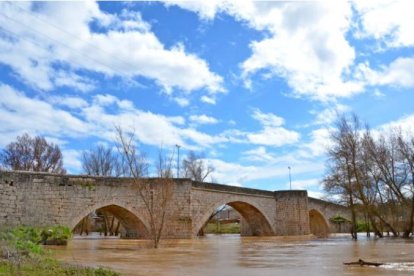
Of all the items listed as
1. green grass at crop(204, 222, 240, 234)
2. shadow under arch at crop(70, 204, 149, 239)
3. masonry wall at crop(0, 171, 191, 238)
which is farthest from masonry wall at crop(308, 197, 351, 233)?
shadow under arch at crop(70, 204, 149, 239)

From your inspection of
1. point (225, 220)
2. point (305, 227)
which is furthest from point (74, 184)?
point (225, 220)

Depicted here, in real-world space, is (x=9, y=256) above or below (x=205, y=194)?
below

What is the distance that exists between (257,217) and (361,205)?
1091 cm

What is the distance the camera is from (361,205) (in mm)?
33594

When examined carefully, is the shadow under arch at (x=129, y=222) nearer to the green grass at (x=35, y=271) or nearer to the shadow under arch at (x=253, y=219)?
the shadow under arch at (x=253, y=219)

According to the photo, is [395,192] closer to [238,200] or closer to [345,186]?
[345,186]

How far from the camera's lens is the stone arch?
53.3m

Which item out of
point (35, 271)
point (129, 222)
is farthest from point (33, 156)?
point (35, 271)

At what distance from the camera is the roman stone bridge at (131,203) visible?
83.4 ft

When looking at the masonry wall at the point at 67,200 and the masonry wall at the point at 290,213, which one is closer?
the masonry wall at the point at 67,200

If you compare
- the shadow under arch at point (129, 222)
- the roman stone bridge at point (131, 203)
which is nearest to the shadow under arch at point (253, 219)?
the roman stone bridge at point (131, 203)

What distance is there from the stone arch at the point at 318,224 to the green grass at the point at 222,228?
32.8 ft

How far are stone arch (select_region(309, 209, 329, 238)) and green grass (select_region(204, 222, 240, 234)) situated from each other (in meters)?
9.98

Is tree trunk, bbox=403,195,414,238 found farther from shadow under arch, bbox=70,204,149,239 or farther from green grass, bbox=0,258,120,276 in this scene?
green grass, bbox=0,258,120,276
